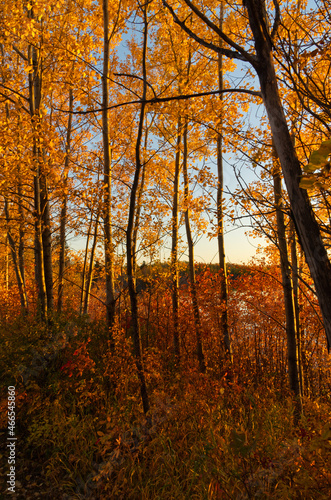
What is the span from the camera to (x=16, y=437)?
3.88 metres

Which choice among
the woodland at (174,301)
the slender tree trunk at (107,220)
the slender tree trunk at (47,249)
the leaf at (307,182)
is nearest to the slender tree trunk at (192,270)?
the woodland at (174,301)

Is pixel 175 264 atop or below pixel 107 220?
below

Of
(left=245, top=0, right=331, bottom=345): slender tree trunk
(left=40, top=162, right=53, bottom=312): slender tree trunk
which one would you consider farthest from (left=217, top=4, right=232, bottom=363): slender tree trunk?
(left=245, top=0, right=331, bottom=345): slender tree trunk

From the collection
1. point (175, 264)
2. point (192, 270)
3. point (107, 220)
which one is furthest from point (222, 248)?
point (107, 220)

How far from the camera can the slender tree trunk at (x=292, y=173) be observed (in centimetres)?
147

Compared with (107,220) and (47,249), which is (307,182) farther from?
(47,249)

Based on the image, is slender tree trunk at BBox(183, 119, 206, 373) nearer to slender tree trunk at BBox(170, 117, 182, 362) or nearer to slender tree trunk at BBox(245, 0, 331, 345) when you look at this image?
slender tree trunk at BBox(170, 117, 182, 362)

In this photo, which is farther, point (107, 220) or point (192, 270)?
point (192, 270)

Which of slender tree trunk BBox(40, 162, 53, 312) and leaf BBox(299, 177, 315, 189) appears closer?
leaf BBox(299, 177, 315, 189)

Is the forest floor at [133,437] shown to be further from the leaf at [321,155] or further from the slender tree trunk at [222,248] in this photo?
the leaf at [321,155]

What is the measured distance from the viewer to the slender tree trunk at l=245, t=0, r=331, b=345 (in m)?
1.47

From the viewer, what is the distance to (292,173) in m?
1.57

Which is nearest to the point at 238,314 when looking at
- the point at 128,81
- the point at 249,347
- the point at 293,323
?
the point at 249,347

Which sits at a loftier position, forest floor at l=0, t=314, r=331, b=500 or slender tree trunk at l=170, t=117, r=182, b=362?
slender tree trunk at l=170, t=117, r=182, b=362
